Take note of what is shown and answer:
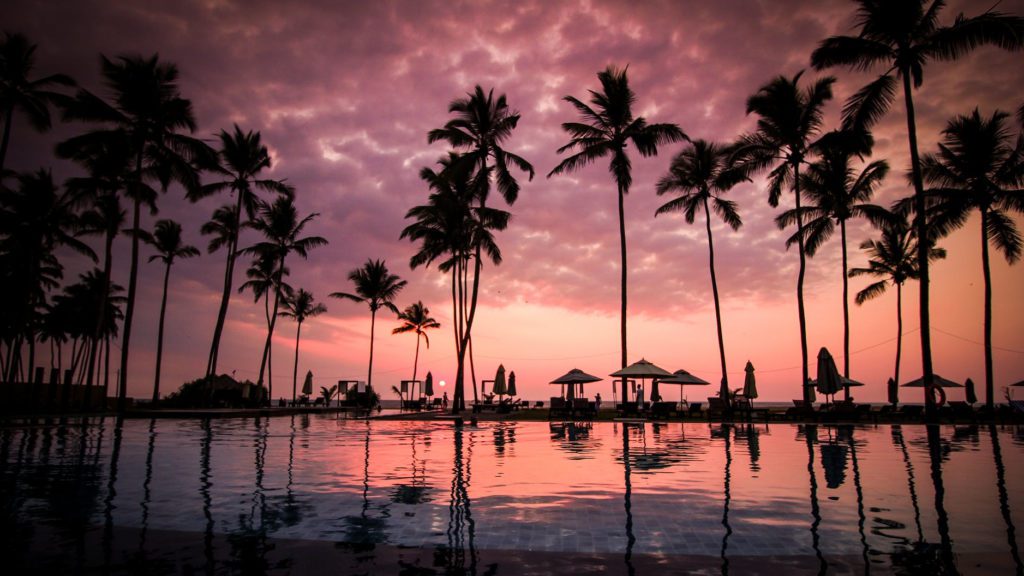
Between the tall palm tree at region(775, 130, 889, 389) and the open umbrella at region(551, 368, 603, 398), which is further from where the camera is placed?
the open umbrella at region(551, 368, 603, 398)

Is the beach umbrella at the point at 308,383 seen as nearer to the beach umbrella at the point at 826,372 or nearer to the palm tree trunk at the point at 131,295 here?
the palm tree trunk at the point at 131,295

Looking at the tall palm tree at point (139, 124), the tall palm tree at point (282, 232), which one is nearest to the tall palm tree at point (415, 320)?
the tall palm tree at point (282, 232)

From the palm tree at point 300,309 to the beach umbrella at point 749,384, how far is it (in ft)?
146

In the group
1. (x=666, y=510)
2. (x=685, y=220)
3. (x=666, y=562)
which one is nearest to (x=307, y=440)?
(x=666, y=510)

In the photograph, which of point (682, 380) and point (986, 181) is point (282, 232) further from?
point (986, 181)

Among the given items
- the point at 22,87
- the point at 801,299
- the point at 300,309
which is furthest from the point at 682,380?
the point at 300,309

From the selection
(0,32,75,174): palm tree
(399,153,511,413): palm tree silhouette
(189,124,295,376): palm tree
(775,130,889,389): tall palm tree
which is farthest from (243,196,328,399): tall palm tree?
(775,130,889,389): tall palm tree

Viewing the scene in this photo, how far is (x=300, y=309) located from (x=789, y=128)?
161ft

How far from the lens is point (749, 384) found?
28.2 metres

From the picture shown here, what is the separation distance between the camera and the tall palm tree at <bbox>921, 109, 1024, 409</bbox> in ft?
86.8

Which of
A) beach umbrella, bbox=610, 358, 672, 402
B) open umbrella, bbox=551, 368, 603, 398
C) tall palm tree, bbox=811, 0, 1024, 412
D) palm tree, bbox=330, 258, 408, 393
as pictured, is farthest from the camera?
palm tree, bbox=330, 258, 408, 393

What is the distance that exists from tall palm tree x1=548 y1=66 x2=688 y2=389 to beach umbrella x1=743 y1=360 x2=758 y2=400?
6029mm

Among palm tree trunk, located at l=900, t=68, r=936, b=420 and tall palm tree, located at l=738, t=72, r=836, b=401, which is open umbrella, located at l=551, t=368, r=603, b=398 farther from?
palm tree trunk, located at l=900, t=68, r=936, b=420

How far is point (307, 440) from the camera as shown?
15.0 meters
